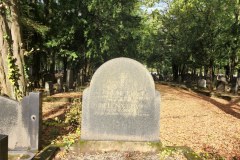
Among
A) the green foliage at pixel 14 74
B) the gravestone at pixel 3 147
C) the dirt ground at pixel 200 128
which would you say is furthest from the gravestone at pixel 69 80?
the gravestone at pixel 3 147

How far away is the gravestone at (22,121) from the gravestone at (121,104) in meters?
1.12

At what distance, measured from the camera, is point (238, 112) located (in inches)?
539

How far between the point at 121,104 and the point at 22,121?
2.29 m

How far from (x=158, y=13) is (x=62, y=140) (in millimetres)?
36558

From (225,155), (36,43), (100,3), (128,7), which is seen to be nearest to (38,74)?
(36,43)

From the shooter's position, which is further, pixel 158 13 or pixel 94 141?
pixel 158 13

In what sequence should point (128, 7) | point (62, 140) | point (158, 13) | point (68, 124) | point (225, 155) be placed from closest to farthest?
point (225, 155)
point (62, 140)
point (68, 124)
point (128, 7)
point (158, 13)

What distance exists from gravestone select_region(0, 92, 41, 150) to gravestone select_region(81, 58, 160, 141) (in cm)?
112

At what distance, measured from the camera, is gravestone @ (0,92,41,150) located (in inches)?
251

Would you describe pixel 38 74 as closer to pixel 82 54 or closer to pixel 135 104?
pixel 82 54

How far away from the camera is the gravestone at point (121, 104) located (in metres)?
6.95

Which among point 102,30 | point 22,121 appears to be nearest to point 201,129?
point 22,121

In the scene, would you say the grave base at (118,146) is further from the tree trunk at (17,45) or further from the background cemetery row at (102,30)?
the background cemetery row at (102,30)

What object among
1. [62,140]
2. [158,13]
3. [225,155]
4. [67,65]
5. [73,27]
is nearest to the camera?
[225,155]
